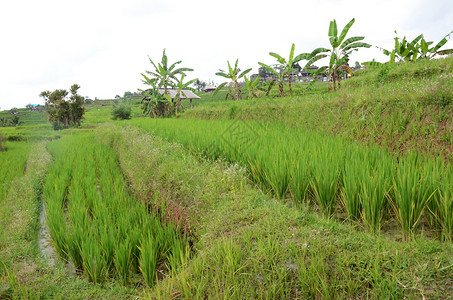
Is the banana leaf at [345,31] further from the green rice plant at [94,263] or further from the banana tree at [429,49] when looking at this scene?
the green rice plant at [94,263]

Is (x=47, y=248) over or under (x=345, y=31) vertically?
under

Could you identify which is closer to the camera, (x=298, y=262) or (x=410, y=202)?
(x=298, y=262)

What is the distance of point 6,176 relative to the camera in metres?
5.43

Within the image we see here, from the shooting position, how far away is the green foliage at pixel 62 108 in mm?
23328

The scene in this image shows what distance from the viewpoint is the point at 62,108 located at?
23406 millimetres

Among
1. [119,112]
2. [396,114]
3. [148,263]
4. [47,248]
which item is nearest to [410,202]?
[148,263]

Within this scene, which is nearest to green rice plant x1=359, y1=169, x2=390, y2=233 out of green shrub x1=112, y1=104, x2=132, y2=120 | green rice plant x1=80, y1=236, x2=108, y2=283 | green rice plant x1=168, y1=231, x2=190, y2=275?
green rice plant x1=168, y1=231, x2=190, y2=275

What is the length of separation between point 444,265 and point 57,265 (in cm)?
303

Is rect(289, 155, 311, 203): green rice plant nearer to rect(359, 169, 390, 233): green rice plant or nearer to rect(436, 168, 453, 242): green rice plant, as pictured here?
rect(359, 169, 390, 233): green rice plant

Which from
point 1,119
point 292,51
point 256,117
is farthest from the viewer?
point 1,119

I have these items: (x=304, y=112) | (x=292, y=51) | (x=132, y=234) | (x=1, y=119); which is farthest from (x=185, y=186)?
(x=1, y=119)

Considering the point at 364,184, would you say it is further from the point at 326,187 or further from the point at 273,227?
the point at 273,227

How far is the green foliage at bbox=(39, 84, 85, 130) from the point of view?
76.5 ft

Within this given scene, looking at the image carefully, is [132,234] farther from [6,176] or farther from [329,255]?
[6,176]
